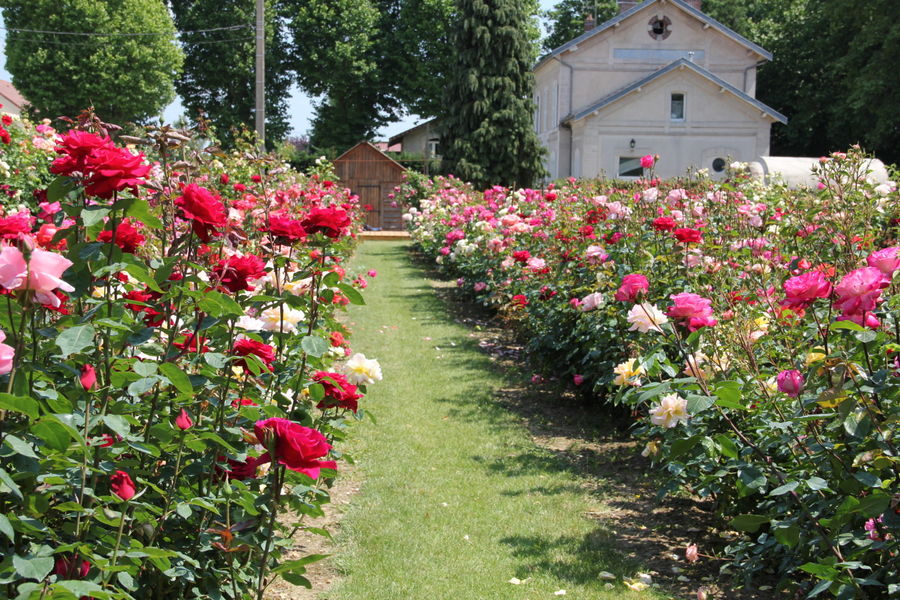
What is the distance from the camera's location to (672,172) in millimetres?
30438

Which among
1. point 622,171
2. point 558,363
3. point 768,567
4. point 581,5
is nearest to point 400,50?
point 581,5

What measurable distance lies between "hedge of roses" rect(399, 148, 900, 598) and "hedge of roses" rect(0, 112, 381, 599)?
1124 millimetres

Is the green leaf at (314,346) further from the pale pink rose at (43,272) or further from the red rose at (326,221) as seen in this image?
the pale pink rose at (43,272)

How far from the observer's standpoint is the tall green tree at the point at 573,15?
155 ft

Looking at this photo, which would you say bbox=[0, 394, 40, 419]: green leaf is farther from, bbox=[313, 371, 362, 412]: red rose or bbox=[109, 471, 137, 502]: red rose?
bbox=[313, 371, 362, 412]: red rose

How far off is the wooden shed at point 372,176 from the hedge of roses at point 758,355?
81.3ft

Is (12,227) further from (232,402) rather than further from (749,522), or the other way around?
(749,522)

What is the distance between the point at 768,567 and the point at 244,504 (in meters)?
2.22

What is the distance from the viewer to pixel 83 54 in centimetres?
3472

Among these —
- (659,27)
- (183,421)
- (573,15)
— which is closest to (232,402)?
(183,421)

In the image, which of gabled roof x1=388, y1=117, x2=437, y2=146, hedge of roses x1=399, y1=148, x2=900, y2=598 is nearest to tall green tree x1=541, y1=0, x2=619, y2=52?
gabled roof x1=388, y1=117, x2=437, y2=146

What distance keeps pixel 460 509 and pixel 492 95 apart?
2607 centimetres

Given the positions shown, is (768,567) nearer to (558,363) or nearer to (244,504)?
(244,504)

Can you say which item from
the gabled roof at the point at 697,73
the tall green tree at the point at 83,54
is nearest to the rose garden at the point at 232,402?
the gabled roof at the point at 697,73
